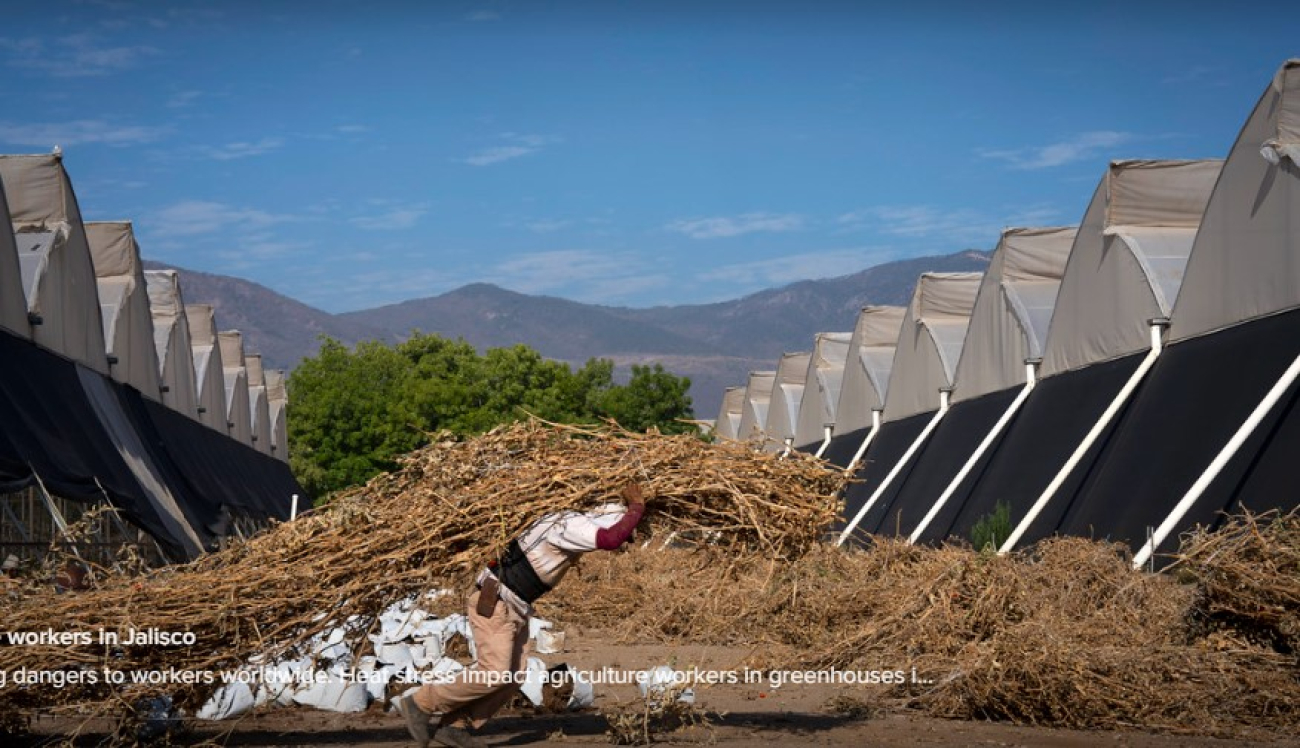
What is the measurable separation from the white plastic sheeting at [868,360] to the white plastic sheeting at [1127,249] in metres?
15.8

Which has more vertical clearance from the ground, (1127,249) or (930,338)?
(1127,249)

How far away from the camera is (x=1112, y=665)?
31.3 feet

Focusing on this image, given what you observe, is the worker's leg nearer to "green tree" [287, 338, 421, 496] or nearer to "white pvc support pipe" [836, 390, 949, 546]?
"white pvc support pipe" [836, 390, 949, 546]

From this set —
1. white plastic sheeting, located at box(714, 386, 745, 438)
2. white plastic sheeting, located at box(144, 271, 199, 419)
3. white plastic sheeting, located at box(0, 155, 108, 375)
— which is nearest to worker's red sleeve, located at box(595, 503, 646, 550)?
white plastic sheeting, located at box(0, 155, 108, 375)

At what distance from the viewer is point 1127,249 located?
69.5 feet

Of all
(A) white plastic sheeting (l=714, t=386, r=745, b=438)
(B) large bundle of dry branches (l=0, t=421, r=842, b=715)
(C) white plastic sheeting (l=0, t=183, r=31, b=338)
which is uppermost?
(C) white plastic sheeting (l=0, t=183, r=31, b=338)

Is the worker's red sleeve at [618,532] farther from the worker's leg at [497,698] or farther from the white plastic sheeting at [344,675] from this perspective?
the white plastic sheeting at [344,675]

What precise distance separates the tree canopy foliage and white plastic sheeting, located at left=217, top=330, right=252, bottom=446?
7908 millimetres

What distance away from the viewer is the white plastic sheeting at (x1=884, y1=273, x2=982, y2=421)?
32.3 metres

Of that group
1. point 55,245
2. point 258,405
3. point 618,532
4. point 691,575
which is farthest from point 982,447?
point 258,405

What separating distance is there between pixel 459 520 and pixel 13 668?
254cm

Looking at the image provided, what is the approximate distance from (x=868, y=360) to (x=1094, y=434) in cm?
2069

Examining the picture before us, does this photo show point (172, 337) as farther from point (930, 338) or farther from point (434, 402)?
point (434, 402)

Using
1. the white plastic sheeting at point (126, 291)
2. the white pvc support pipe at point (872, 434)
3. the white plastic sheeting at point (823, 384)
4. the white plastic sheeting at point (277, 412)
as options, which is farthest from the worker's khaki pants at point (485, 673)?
the white plastic sheeting at point (277, 412)
